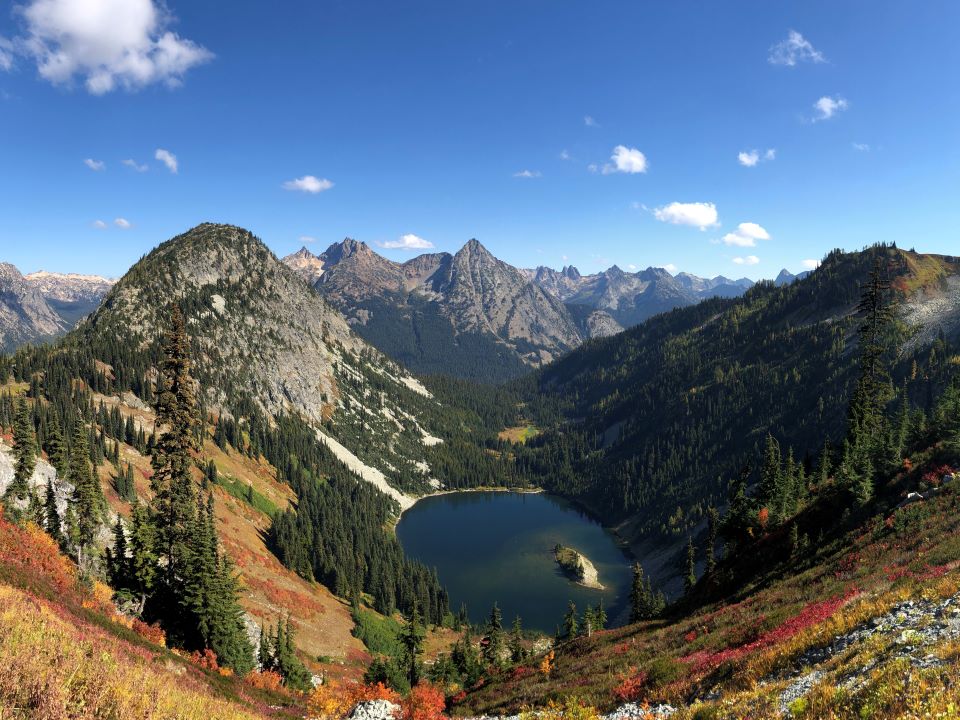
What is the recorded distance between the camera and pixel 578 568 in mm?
145500

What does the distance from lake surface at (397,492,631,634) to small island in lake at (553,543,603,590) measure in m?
2.16

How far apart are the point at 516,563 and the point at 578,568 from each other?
72.6 feet

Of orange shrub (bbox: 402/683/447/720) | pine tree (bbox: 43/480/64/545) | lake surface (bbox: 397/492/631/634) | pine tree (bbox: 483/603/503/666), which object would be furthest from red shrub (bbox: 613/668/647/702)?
lake surface (bbox: 397/492/631/634)

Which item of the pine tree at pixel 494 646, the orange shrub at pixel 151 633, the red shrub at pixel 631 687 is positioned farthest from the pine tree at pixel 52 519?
the pine tree at pixel 494 646

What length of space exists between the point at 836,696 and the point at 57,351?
203m

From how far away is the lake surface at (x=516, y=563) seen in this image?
132125mm

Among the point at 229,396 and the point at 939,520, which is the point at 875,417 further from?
the point at 229,396

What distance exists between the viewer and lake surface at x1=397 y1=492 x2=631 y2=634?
5202 inches

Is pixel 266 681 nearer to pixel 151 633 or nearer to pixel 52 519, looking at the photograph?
pixel 151 633

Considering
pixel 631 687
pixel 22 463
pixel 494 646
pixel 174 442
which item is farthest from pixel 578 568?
pixel 22 463

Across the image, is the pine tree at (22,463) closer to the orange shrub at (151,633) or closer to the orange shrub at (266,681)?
the orange shrub at (151,633)

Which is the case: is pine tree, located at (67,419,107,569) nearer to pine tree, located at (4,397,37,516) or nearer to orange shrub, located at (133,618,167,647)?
pine tree, located at (4,397,37,516)

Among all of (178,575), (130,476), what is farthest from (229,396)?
(178,575)

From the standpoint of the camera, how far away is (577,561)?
148 m
